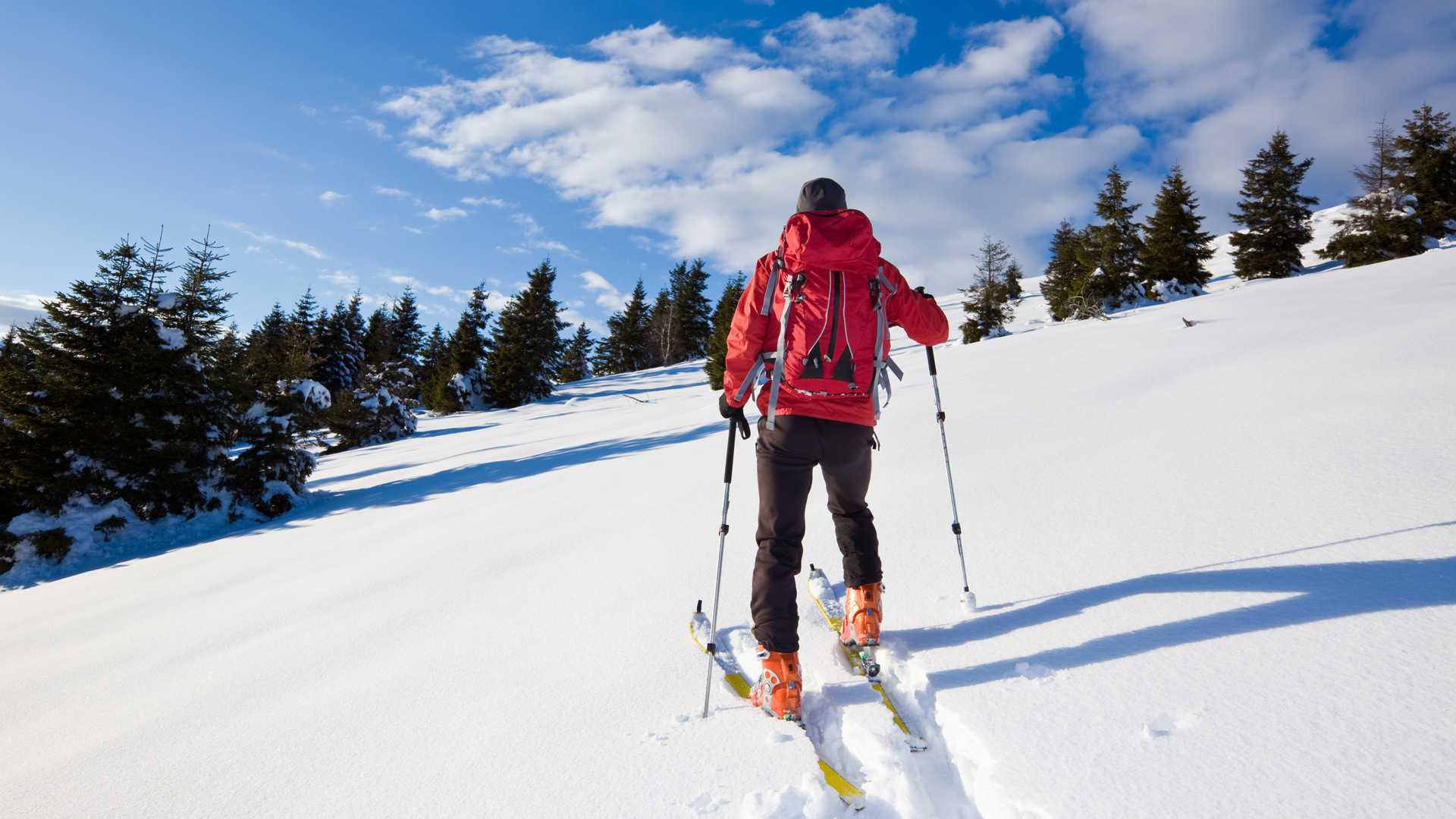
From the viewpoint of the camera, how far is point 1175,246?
2342 cm

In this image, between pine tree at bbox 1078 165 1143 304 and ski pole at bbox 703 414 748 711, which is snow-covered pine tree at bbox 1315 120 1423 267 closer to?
pine tree at bbox 1078 165 1143 304

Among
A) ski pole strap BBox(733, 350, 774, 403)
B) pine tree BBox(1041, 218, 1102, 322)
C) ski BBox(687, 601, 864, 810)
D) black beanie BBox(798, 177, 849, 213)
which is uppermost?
pine tree BBox(1041, 218, 1102, 322)

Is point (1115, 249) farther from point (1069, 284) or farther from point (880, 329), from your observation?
point (880, 329)

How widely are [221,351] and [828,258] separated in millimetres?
11797

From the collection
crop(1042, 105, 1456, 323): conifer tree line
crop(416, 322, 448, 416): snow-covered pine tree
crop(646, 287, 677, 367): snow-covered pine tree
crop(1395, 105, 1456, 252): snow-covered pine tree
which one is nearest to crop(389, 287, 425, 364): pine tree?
crop(416, 322, 448, 416): snow-covered pine tree

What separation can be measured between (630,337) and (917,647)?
44587 millimetres

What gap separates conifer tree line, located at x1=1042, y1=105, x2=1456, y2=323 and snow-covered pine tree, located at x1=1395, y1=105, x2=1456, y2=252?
1.2 inches

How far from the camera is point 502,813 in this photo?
170cm

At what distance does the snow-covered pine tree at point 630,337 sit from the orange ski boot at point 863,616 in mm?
43860

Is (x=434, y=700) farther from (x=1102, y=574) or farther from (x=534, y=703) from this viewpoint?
(x=1102, y=574)

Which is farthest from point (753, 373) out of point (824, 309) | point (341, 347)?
point (341, 347)

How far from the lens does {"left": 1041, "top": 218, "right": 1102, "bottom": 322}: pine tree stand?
19281 mm

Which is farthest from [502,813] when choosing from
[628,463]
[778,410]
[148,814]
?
[628,463]

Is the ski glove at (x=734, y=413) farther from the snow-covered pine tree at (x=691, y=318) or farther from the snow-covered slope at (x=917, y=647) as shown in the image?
the snow-covered pine tree at (x=691, y=318)
